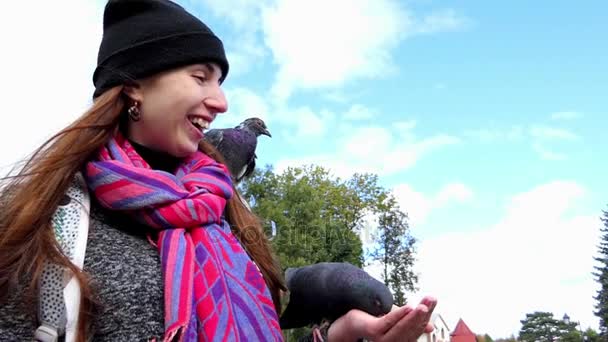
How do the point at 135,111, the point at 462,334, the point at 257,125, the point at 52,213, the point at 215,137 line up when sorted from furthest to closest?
the point at 462,334 < the point at 257,125 < the point at 215,137 < the point at 135,111 < the point at 52,213

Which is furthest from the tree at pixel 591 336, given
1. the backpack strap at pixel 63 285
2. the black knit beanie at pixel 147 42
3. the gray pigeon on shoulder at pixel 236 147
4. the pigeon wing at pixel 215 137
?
the backpack strap at pixel 63 285

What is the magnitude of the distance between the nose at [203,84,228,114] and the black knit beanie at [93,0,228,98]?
104mm

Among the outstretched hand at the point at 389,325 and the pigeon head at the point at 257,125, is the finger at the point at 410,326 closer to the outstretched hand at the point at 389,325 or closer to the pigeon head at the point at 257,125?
the outstretched hand at the point at 389,325

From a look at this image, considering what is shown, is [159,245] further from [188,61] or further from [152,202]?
[188,61]

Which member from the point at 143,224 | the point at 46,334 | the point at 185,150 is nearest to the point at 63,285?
the point at 46,334

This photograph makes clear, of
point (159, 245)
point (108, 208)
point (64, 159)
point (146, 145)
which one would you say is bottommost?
point (159, 245)

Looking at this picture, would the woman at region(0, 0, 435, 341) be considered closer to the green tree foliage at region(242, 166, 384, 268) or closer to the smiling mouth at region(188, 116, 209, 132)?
the smiling mouth at region(188, 116, 209, 132)

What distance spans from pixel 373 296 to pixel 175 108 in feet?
2.59

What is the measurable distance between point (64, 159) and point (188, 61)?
46 centimetres

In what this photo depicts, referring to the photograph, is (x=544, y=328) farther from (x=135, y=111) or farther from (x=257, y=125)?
(x=135, y=111)

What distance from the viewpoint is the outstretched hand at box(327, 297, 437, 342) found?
4.70ft

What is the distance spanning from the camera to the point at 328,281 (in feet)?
5.48

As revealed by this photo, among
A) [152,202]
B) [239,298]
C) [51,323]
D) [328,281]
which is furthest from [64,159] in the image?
[328,281]

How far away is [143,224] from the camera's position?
5.70 feet
